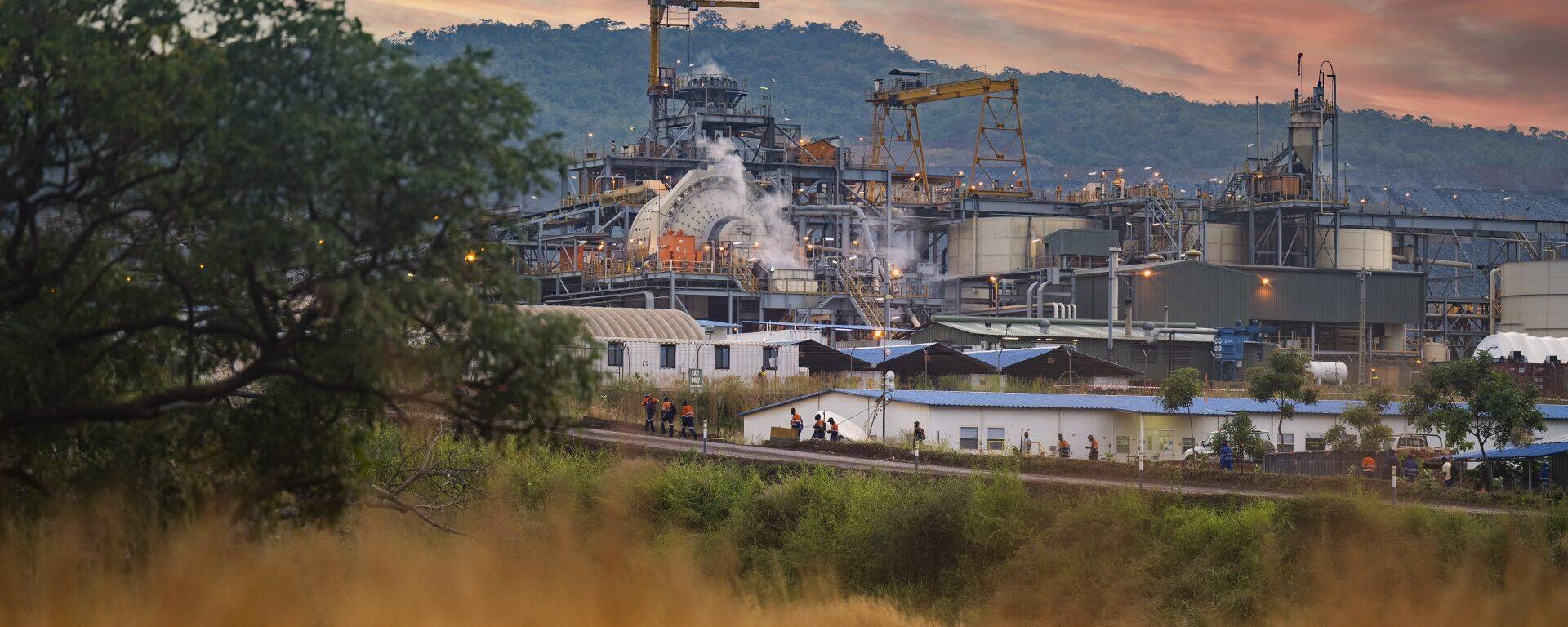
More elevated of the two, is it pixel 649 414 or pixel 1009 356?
pixel 1009 356

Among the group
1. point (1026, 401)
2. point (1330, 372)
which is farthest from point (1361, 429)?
point (1330, 372)

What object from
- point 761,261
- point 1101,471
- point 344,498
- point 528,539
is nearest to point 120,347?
point 344,498

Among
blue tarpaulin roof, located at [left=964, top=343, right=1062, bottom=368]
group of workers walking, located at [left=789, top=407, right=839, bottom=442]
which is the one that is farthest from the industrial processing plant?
group of workers walking, located at [left=789, top=407, right=839, bottom=442]

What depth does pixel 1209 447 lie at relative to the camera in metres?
47.4

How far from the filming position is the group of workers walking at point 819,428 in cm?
4722

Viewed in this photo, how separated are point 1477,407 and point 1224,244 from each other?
67.5 meters

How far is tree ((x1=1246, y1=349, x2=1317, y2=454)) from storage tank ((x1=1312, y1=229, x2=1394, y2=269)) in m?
58.8

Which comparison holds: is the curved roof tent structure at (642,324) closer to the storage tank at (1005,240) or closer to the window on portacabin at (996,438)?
the window on portacabin at (996,438)

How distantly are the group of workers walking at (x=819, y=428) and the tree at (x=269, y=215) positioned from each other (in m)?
31.1

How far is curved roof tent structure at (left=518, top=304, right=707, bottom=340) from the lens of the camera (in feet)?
229

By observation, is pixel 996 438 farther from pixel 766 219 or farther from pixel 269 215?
pixel 766 219

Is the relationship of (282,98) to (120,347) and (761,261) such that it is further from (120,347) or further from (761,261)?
(761,261)

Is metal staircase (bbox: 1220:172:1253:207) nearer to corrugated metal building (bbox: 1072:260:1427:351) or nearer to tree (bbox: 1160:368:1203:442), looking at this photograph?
corrugated metal building (bbox: 1072:260:1427:351)

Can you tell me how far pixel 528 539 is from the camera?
27391 millimetres
